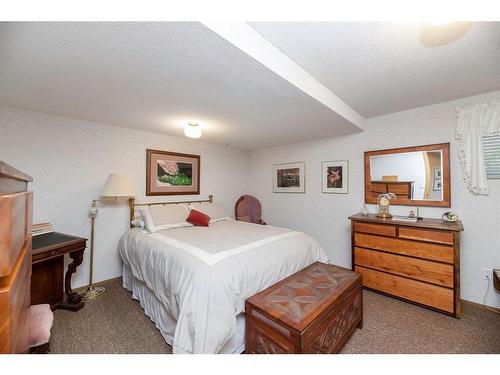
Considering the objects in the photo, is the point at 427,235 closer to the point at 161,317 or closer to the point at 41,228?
the point at 161,317

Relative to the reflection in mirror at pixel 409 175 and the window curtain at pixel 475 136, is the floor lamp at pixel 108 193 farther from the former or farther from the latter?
the window curtain at pixel 475 136

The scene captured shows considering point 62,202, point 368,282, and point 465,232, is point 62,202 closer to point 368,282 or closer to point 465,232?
point 368,282

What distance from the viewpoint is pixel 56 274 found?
226cm

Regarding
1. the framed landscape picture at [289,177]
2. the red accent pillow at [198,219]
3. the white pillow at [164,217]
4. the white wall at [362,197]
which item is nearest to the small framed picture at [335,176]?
the white wall at [362,197]

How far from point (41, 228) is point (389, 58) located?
366cm

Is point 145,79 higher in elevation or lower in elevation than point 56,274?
higher

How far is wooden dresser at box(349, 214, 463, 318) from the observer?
2.05 meters

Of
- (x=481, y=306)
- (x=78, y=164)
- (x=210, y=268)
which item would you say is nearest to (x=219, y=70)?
(x=210, y=268)

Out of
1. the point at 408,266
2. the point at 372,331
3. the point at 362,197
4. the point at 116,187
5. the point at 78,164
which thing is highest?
the point at 78,164

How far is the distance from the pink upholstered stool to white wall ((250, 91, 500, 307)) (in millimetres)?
3277

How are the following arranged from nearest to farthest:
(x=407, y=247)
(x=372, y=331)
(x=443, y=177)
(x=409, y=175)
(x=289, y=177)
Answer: (x=372, y=331), (x=407, y=247), (x=443, y=177), (x=409, y=175), (x=289, y=177)

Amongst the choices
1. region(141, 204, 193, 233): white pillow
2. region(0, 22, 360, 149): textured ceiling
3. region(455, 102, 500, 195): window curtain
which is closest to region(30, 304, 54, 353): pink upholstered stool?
region(141, 204, 193, 233): white pillow

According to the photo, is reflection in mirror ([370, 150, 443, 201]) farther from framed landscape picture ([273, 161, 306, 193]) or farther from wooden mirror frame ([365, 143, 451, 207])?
framed landscape picture ([273, 161, 306, 193])

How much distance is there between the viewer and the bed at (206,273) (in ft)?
4.66
